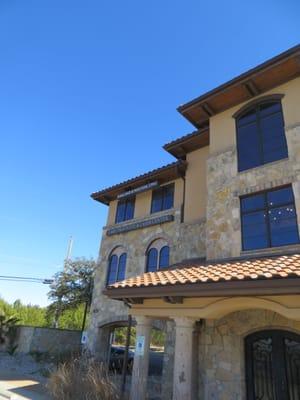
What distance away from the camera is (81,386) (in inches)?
326

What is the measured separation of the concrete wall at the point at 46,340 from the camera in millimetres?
19594

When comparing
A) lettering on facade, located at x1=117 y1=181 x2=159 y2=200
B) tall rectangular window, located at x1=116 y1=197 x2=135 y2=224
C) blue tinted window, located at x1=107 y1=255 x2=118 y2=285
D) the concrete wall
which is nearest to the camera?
lettering on facade, located at x1=117 y1=181 x2=159 y2=200

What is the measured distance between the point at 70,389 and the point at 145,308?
3.08 meters

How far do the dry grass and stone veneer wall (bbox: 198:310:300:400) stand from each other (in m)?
2.61

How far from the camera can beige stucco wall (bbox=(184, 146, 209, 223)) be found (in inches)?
523

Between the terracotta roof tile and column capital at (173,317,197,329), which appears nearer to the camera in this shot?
the terracotta roof tile

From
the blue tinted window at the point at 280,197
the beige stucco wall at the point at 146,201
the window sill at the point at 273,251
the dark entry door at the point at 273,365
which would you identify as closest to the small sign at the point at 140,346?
the dark entry door at the point at 273,365

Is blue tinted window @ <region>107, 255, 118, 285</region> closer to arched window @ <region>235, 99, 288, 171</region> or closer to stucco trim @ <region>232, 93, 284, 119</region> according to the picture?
arched window @ <region>235, 99, 288, 171</region>

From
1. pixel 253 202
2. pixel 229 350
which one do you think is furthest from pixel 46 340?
pixel 253 202

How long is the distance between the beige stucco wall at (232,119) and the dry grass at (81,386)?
8.35 meters

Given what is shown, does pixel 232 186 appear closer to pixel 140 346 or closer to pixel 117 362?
pixel 140 346

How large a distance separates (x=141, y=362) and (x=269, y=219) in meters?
5.49

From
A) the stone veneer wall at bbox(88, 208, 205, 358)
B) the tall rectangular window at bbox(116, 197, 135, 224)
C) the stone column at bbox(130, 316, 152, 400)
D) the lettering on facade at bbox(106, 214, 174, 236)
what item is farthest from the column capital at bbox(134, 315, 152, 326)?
the tall rectangular window at bbox(116, 197, 135, 224)

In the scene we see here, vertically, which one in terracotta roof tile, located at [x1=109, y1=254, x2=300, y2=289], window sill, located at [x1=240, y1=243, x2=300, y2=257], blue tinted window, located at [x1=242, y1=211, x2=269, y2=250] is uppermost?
blue tinted window, located at [x1=242, y1=211, x2=269, y2=250]
